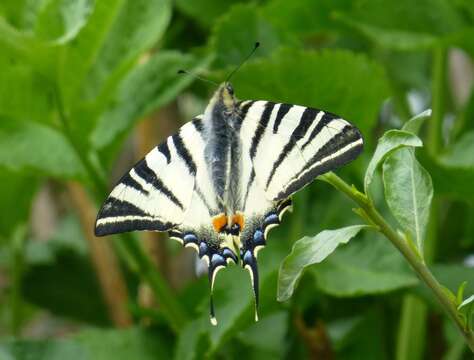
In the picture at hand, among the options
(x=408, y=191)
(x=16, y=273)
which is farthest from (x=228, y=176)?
(x=16, y=273)

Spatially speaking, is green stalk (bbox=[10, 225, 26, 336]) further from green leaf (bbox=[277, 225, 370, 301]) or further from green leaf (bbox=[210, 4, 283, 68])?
green leaf (bbox=[277, 225, 370, 301])

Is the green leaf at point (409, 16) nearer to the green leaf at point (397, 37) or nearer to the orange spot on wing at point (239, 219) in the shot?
the green leaf at point (397, 37)

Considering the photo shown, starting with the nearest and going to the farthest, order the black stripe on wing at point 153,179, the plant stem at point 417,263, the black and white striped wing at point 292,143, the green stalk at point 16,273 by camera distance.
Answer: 1. the plant stem at point 417,263
2. the black and white striped wing at point 292,143
3. the black stripe on wing at point 153,179
4. the green stalk at point 16,273

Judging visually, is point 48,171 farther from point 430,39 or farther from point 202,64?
point 430,39

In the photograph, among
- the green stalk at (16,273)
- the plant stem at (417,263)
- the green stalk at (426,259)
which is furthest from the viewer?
the green stalk at (16,273)

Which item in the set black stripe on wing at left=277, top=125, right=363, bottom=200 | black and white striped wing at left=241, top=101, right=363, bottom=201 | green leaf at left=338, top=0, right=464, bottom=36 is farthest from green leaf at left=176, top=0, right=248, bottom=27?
black stripe on wing at left=277, top=125, right=363, bottom=200

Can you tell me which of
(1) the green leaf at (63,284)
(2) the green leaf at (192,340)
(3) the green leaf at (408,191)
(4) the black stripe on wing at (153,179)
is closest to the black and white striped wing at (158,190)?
(4) the black stripe on wing at (153,179)

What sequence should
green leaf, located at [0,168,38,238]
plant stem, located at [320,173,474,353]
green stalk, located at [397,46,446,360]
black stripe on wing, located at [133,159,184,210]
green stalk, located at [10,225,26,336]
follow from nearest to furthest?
plant stem, located at [320,173,474,353] → black stripe on wing, located at [133,159,184,210] → green stalk, located at [397,46,446,360] → green leaf, located at [0,168,38,238] → green stalk, located at [10,225,26,336]

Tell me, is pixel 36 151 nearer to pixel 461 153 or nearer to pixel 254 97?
pixel 254 97
